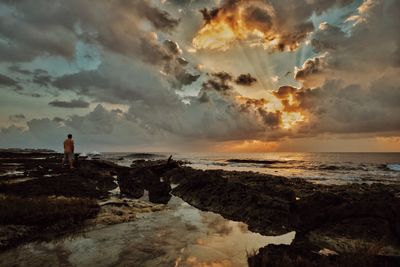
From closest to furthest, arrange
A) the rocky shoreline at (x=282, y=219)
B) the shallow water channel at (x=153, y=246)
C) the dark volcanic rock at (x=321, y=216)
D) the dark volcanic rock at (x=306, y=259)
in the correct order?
the dark volcanic rock at (x=306, y=259) → the rocky shoreline at (x=282, y=219) → the shallow water channel at (x=153, y=246) → the dark volcanic rock at (x=321, y=216)

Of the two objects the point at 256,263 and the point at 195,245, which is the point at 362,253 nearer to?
the point at 256,263

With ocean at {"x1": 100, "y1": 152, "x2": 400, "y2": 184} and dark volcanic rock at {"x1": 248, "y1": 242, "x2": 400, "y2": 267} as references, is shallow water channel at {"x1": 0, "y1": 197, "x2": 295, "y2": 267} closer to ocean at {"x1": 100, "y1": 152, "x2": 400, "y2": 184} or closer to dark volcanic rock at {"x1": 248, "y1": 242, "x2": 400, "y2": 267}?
dark volcanic rock at {"x1": 248, "y1": 242, "x2": 400, "y2": 267}

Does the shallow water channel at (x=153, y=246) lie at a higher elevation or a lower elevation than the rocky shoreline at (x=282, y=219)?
lower

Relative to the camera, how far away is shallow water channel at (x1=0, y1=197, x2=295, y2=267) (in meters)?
7.62

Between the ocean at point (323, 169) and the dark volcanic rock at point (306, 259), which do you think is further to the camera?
the ocean at point (323, 169)

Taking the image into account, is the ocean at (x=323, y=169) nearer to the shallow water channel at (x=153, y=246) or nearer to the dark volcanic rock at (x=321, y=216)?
the dark volcanic rock at (x=321, y=216)

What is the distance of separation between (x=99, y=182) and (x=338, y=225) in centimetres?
1935

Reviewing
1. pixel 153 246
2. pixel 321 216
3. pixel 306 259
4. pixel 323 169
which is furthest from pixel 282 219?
pixel 323 169

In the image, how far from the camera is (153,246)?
8938 mm

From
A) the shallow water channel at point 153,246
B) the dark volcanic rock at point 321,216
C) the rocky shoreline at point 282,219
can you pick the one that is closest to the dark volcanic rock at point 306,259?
the rocky shoreline at point 282,219

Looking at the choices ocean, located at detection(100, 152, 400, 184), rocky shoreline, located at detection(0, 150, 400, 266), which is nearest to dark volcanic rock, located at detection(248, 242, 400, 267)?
rocky shoreline, located at detection(0, 150, 400, 266)

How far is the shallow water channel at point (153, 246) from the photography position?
7.62m

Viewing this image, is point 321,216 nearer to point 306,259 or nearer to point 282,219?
point 282,219

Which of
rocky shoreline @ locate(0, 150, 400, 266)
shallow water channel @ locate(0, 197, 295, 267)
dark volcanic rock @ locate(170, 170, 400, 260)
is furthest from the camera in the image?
dark volcanic rock @ locate(170, 170, 400, 260)
